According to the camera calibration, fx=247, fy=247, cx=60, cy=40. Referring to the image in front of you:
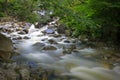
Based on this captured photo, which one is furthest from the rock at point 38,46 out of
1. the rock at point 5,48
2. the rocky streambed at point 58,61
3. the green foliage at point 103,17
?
the rock at point 5,48

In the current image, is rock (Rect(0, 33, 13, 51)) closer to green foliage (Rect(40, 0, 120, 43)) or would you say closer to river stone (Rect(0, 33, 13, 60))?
river stone (Rect(0, 33, 13, 60))

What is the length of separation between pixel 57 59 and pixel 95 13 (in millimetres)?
3008

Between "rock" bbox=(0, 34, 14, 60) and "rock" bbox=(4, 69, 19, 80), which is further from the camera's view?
"rock" bbox=(0, 34, 14, 60)

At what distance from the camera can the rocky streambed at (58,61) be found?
689 centimetres

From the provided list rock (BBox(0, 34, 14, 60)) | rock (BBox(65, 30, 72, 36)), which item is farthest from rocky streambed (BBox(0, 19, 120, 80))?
rock (BBox(65, 30, 72, 36))

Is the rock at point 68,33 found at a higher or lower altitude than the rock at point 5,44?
higher

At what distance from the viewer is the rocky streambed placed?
271 inches

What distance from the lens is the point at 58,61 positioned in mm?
8867

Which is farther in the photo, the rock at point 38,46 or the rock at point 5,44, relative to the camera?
the rock at point 38,46

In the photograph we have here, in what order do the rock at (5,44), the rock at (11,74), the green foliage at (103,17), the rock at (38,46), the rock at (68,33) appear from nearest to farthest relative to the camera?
1. the rock at (11,74)
2. the rock at (5,44)
3. the green foliage at (103,17)
4. the rock at (38,46)
5. the rock at (68,33)

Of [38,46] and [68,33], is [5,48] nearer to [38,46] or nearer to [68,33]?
[38,46]

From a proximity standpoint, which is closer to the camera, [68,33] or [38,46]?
[38,46]

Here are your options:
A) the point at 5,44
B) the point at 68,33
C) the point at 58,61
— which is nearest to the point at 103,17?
the point at 58,61

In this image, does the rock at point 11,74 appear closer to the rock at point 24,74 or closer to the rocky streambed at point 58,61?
the rocky streambed at point 58,61
